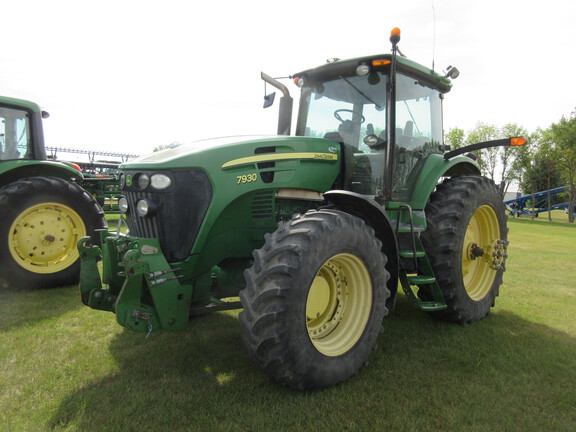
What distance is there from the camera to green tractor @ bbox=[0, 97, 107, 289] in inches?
184

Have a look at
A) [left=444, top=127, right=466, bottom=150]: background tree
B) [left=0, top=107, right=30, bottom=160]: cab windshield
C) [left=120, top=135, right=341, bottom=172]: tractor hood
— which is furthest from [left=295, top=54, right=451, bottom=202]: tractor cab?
[left=444, top=127, right=466, bottom=150]: background tree

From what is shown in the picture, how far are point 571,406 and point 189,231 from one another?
107 inches

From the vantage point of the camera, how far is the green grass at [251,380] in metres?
2.29

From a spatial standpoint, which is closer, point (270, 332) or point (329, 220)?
point (270, 332)

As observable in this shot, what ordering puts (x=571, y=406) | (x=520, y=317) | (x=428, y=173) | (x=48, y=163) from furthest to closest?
(x=48, y=163) → (x=520, y=317) → (x=428, y=173) → (x=571, y=406)

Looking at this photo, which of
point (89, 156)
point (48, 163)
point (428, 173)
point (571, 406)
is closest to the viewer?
point (571, 406)

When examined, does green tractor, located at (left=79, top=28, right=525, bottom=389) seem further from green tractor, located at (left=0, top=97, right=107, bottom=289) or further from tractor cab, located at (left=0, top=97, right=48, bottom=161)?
tractor cab, located at (left=0, top=97, right=48, bottom=161)

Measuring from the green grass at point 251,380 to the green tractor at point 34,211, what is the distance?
2.44 ft

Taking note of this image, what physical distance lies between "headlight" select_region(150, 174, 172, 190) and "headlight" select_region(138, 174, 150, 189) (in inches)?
1.6

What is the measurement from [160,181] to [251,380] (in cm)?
147

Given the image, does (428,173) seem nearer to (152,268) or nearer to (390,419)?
(390,419)

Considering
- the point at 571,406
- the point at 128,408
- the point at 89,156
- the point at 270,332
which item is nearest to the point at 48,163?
the point at 128,408

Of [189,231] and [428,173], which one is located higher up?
[428,173]

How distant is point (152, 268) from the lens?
8.57 feet
